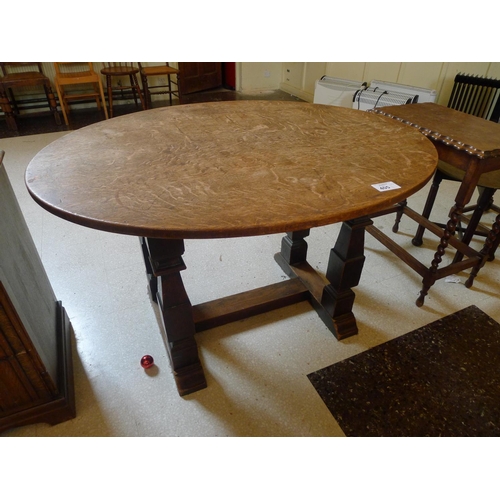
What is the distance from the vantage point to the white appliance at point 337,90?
3914 millimetres

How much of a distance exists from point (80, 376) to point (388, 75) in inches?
160

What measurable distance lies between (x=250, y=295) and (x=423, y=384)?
83 centimetres

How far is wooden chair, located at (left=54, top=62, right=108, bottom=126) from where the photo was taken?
4.02m

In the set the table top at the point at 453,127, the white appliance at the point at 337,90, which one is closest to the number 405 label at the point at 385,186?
the table top at the point at 453,127

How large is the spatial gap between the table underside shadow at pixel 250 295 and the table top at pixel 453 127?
1.66 ft

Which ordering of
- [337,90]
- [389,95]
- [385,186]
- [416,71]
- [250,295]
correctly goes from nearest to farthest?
[385,186]
[250,295]
[389,95]
[416,71]
[337,90]

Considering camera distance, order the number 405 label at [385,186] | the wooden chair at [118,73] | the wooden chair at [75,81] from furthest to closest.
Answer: the wooden chair at [118,73]
the wooden chair at [75,81]
the number 405 label at [385,186]

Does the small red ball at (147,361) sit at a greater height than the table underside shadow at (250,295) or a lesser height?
lesser

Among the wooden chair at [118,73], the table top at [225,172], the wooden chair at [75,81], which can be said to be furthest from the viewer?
the wooden chair at [118,73]

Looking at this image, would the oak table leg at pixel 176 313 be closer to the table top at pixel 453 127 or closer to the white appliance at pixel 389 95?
the table top at pixel 453 127

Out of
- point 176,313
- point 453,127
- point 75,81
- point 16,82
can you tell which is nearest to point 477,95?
point 453,127

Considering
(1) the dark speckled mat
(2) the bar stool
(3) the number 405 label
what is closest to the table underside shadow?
(1) the dark speckled mat

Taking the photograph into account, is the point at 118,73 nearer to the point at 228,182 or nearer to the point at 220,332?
the point at 220,332

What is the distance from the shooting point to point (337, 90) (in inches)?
157
